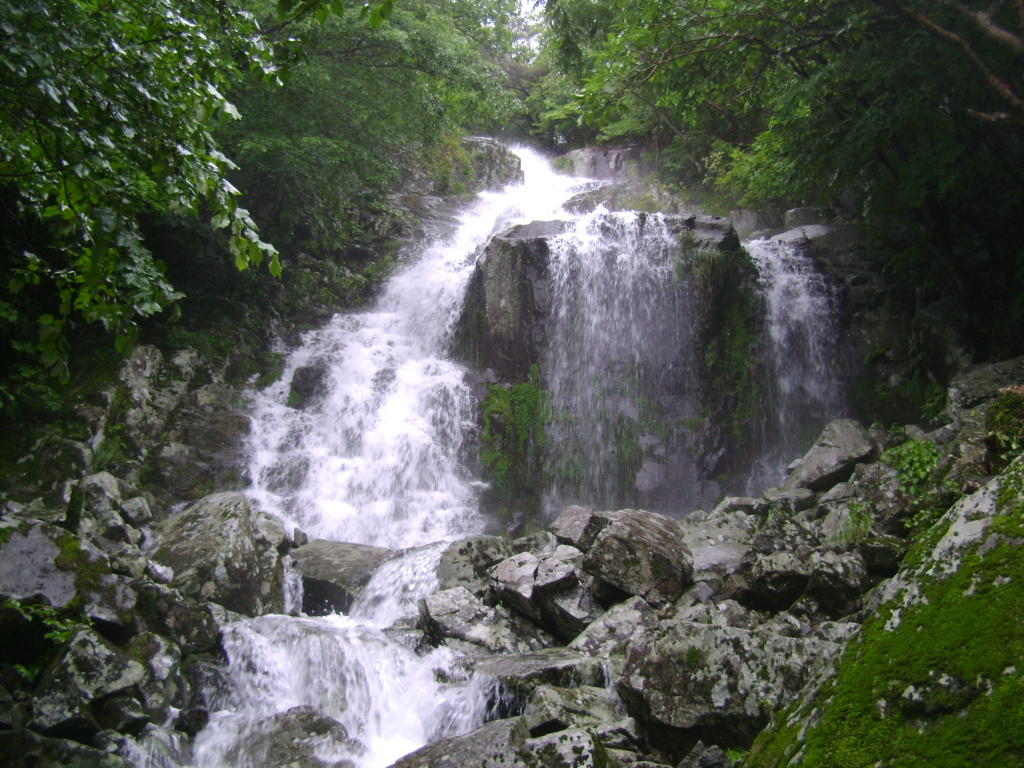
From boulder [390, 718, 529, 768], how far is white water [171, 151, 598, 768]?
121 centimetres

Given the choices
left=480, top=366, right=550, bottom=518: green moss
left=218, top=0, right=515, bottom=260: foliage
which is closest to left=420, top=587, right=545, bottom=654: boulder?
left=480, top=366, right=550, bottom=518: green moss

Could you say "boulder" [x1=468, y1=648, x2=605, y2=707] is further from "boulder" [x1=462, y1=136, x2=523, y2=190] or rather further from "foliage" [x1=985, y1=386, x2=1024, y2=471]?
"boulder" [x1=462, y1=136, x2=523, y2=190]

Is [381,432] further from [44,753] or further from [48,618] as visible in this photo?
[44,753]

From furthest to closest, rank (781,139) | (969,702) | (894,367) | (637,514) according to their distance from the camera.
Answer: (894,367), (781,139), (637,514), (969,702)

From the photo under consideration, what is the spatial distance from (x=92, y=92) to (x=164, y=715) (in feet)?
14.8

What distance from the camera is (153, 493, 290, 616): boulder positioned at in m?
6.85

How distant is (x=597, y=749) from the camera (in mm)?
3412

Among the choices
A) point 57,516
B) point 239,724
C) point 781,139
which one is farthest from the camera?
point 781,139

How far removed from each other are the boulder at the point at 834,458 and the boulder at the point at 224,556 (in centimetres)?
742

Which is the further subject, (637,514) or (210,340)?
(210,340)

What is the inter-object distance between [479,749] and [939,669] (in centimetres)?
290

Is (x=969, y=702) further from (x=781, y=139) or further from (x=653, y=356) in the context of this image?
(x=653, y=356)

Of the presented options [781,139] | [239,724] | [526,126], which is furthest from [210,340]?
[526,126]

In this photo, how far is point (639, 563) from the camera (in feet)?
21.8
